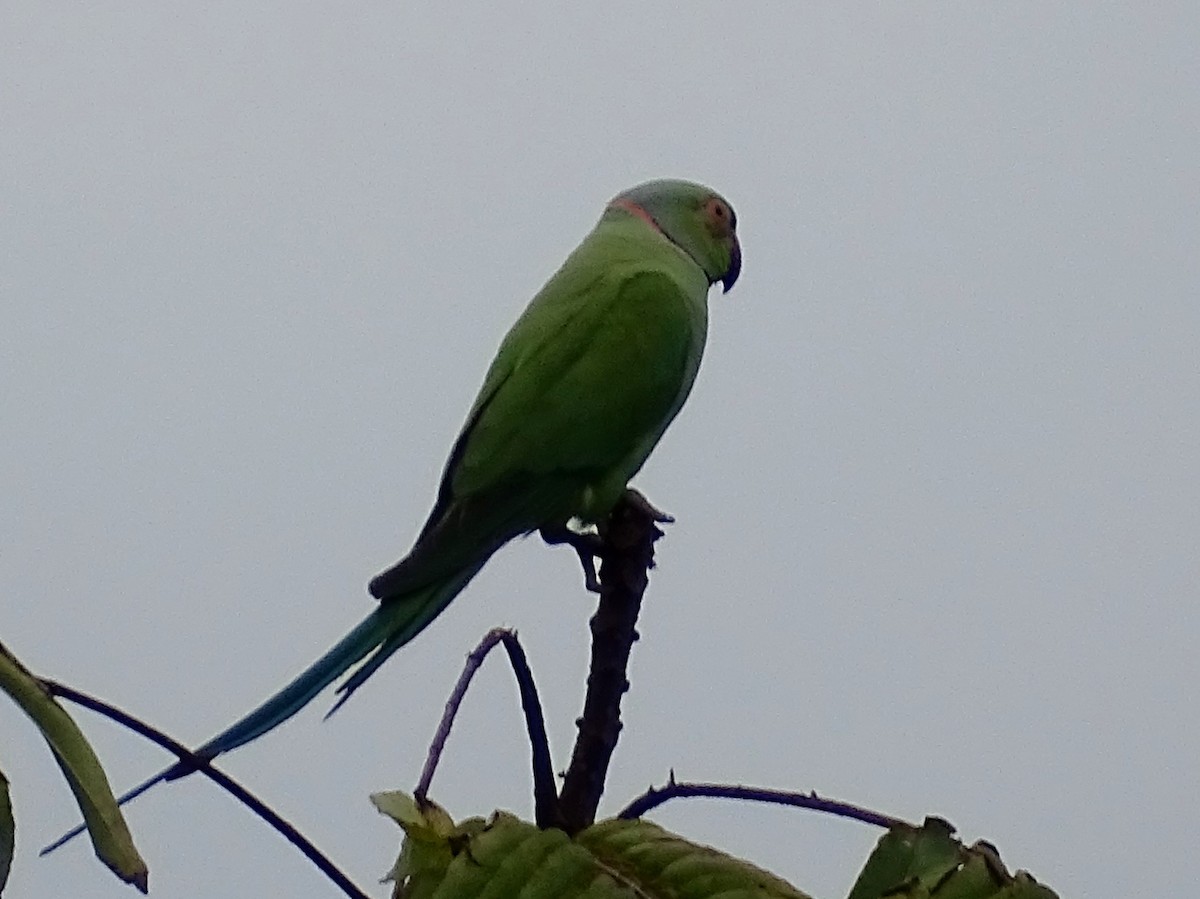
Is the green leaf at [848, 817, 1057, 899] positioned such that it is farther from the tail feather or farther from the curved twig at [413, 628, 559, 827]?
the tail feather

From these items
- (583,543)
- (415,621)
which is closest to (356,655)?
(415,621)

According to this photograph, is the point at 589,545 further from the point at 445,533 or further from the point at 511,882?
the point at 511,882

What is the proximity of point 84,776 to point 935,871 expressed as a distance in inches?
17.6

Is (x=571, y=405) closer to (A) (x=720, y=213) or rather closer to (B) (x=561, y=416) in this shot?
(B) (x=561, y=416)

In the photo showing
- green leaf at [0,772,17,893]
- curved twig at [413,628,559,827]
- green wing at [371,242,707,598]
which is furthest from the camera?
green wing at [371,242,707,598]

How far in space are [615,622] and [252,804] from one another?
357 millimetres

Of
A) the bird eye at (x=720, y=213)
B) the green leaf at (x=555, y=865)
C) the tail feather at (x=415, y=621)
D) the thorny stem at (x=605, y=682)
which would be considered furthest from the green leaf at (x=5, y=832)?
the bird eye at (x=720, y=213)

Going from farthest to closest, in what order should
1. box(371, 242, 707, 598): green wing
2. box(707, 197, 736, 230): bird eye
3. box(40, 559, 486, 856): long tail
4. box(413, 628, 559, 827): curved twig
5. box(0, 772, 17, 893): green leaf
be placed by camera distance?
1. box(707, 197, 736, 230): bird eye
2. box(371, 242, 707, 598): green wing
3. box(40, 559, 486, 856): long tail
4. box(413, 628, 559, 827): curved twig
5. box(0, 772, 17, 893): green leaf

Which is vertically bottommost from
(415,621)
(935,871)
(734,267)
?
(935,871)

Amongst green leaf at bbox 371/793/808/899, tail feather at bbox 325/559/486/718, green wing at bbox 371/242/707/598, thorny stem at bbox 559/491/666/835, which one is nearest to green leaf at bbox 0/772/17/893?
green leaf at bbox 371/793/808/899

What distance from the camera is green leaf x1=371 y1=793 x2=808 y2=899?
2.30 feet

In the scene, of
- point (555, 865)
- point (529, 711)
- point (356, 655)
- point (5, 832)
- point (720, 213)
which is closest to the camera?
point (5, 832)

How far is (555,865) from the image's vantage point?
71cm

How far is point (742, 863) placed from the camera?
29.0 inches
